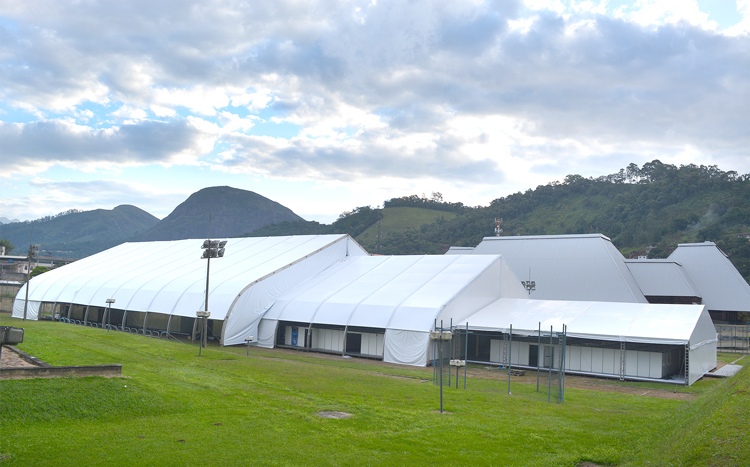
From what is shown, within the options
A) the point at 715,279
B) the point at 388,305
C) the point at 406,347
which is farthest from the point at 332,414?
the point at 715,279

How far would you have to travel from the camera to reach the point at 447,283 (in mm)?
33375

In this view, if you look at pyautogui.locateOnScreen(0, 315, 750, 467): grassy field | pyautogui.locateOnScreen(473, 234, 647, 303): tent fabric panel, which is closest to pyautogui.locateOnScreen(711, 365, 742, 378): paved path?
pyautogui.locateOnScreen(0, 315, 750, 467): grassy field

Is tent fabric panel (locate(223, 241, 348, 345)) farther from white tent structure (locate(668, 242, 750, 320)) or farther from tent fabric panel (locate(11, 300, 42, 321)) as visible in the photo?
white tent structure (locate(668, 242, 750, 320))

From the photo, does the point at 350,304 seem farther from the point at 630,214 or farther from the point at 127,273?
the point at 630,214

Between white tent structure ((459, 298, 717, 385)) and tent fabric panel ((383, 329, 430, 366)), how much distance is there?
3206 mm

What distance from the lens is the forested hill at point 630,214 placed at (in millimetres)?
86312

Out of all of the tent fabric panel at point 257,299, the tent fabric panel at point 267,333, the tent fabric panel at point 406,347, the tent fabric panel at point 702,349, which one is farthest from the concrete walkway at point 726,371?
the tent fabric panel at point 257,299

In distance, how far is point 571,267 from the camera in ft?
186

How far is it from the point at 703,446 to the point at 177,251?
51980mm

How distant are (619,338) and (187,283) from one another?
97.3 ft

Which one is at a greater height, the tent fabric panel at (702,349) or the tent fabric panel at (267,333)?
the tent fabric panel at (702,349)

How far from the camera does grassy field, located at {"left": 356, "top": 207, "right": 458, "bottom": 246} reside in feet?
440

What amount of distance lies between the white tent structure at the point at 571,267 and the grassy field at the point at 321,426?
37.5 metres

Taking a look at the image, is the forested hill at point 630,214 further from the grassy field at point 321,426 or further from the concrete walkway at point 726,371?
the grassy field at point 321,426
